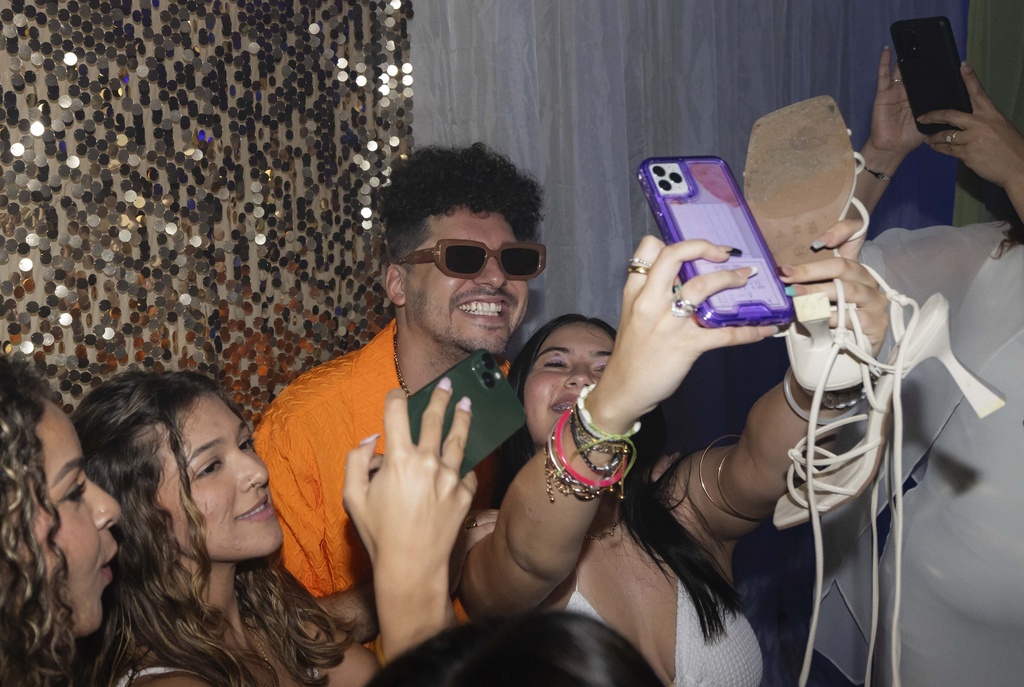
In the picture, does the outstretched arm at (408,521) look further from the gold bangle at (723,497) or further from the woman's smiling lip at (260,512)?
the gold bangle at (723,497)

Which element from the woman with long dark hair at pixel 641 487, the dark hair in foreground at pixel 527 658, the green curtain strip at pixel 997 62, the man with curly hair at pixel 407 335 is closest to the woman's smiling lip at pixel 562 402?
the woman with long dark hair at pixel 641 487

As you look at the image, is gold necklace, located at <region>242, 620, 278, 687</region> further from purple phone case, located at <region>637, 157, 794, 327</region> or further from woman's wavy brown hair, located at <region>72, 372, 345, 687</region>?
purple phone case, located at <region>637, 157, 794, 327</region>

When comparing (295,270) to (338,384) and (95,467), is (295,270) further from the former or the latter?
(95,467)

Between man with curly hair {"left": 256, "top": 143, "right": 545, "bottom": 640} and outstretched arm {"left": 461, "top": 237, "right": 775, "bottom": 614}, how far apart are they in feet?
1.97

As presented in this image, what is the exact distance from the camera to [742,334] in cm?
86

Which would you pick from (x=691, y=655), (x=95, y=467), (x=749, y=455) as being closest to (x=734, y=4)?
(x=749, y=455)

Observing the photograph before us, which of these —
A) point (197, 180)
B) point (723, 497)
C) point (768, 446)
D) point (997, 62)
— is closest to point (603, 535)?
point (723, 497)

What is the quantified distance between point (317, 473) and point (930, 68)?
1.44 metres

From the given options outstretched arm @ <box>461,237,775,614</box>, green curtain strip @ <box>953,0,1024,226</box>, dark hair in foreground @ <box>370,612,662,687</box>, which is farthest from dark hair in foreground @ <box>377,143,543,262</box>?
dark hair in foreground @ <box>370,612,662,687</box>

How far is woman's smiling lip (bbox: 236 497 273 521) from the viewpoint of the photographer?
4.50 feet

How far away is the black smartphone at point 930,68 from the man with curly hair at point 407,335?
83 cm

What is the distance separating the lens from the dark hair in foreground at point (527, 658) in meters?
0.61

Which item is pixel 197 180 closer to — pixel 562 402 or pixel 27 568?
pixel 562 402

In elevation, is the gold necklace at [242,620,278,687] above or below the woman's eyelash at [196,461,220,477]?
below
